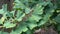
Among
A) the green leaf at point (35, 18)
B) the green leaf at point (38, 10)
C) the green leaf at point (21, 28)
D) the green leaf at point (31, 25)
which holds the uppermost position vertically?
the green leaf at point (38, 10)

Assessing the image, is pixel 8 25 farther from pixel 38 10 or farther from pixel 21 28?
pixel 38 10

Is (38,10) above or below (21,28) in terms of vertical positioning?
above

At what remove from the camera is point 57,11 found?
1.52 m

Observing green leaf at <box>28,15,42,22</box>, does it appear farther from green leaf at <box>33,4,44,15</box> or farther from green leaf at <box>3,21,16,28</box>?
green leaf at <box>3,21,16,28</box>

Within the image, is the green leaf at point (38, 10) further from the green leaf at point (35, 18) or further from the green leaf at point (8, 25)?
the green leaf at point (8, 25)

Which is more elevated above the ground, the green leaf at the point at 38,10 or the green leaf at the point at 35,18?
the green leaf at the point at 38,10

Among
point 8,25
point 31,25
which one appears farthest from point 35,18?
point 8,25

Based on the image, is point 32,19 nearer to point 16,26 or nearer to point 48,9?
point 16,26

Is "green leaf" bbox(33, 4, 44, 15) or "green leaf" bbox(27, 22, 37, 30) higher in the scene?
"green leaf" bbox(33, 4, 44, 15)

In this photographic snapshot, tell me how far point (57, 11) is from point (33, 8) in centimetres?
25

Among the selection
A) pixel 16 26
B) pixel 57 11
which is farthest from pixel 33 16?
pixel 57 11


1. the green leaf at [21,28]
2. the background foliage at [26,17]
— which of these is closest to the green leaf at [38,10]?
the background foliage at [26,17]

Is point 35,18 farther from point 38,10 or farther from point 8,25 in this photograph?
point 8,25

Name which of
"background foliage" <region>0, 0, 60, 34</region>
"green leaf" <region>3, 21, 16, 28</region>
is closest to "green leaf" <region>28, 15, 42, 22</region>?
"background foliage" <region>0, 0, 60, 34</region>
